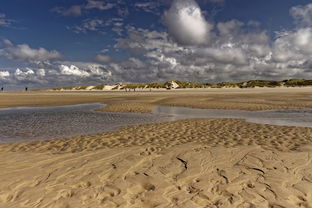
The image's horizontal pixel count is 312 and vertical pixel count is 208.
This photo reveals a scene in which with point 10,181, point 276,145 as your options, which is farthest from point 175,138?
point 10,181

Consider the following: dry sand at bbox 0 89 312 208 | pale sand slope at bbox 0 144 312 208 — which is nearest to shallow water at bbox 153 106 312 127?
dry sand at bbox 0 89 312 208

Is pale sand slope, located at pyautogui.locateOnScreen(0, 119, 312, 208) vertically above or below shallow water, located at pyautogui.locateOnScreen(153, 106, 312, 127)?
above

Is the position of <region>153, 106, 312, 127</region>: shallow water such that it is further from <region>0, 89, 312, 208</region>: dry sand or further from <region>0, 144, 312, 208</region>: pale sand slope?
<region>0, 144, 312, 208</region>: pale sand slope

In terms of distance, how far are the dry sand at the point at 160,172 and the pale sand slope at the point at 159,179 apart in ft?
0.08

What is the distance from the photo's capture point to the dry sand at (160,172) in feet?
18.4

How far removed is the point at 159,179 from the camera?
676 centimetres

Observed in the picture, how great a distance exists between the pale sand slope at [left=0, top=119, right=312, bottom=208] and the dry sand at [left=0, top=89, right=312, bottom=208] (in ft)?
0.08

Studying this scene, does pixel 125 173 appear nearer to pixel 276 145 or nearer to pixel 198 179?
pixel 198 179

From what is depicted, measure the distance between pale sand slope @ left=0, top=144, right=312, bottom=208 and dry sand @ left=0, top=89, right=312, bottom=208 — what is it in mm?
24

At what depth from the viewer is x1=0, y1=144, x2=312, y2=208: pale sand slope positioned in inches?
219

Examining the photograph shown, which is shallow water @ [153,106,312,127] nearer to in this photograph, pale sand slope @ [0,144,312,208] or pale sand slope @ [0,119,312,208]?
pale sand slope @ [0,119,312,208]

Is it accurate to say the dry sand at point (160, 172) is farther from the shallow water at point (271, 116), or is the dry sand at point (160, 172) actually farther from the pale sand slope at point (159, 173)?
the shallow water at point (271, 116)

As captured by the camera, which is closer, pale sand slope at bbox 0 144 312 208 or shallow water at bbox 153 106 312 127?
pale sand slope at bbox 0 144 312 208

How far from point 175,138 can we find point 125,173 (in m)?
5.28
